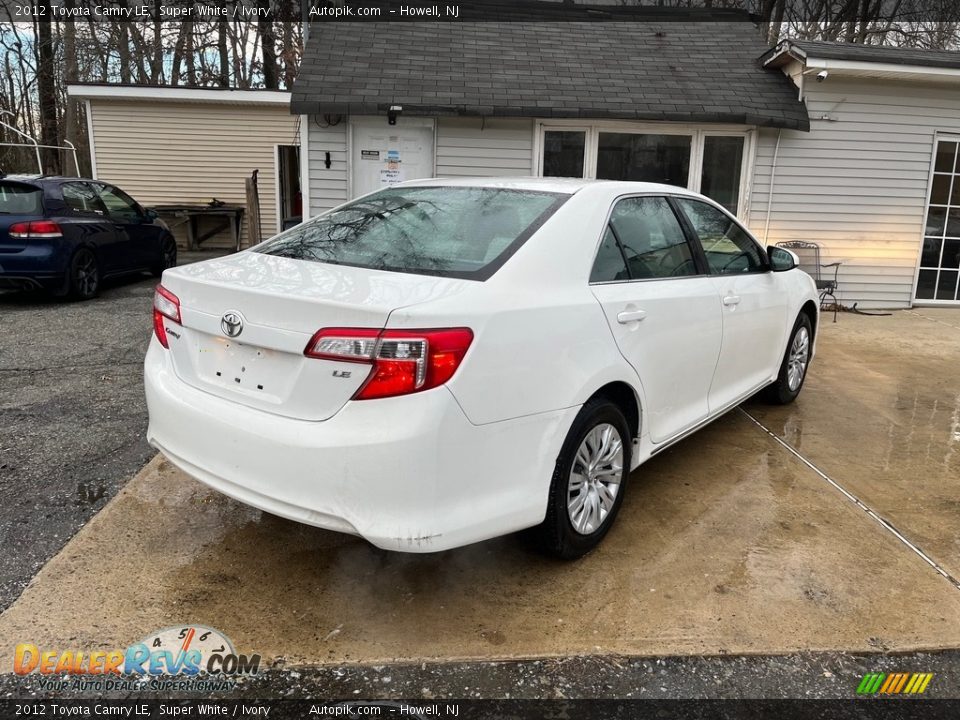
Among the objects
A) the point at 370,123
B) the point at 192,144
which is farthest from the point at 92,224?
the point at 192,144

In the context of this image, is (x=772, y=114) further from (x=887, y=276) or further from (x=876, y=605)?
(x=876, y=605)

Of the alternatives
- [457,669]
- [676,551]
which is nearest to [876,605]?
[676,551]

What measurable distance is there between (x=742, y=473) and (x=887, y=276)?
7.24 metres

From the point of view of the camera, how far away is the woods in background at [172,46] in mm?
19375

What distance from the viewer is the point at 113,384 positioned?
520 centimetres

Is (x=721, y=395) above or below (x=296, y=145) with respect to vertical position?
below

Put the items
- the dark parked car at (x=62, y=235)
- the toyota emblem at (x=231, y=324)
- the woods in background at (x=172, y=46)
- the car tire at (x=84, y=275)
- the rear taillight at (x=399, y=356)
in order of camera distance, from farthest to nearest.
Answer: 1. the woods in background at (x=172, y=46)
2. the car tire at (x=84, y=275)
3. the dark parked car at (x=62, y=235)
4. the toyota emblem at (x=231, y=324)
5. the rear taillight at (x=399, y=356)

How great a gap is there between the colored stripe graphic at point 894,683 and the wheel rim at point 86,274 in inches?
334

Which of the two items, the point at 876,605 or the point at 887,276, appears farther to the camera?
the point at 887,276

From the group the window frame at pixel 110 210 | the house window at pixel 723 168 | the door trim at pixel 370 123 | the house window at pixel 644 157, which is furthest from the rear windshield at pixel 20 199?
the house window at pixel 723 168

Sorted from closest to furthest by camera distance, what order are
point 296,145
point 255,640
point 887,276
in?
point 255,640 < point 887,276 < point 296,145

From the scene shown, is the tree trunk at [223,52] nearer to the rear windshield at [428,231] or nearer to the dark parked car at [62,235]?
the dark parked car at [62,235]

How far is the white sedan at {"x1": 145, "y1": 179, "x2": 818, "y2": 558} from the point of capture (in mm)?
2197

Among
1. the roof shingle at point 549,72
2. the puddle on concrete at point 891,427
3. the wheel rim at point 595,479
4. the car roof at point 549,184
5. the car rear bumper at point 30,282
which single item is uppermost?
the roof shingle at point 549,72
